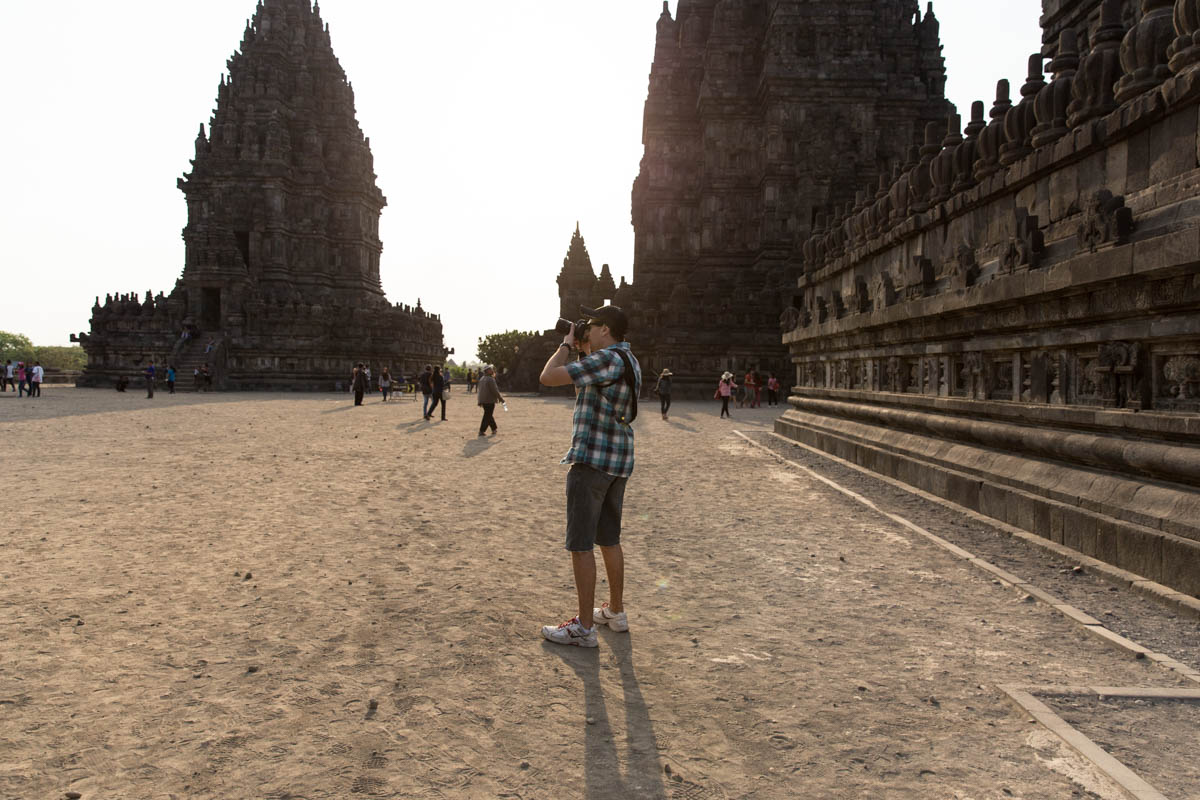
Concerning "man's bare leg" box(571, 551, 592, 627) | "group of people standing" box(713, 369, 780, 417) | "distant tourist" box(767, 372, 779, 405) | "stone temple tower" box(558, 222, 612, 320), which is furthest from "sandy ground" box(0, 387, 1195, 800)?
"stone temple tower" box(558, 222, 612, 320)

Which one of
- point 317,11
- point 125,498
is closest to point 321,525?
point 125,498

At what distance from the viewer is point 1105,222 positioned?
5.72 m

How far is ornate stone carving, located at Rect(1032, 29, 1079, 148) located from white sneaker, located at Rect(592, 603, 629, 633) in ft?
19.7

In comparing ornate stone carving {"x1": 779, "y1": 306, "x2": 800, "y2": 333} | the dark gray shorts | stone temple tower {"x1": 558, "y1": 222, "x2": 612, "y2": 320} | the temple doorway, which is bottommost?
the dark gray shorts

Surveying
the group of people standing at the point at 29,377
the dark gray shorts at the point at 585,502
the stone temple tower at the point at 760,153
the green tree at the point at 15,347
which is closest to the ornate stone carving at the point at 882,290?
the dark gray shorts at the point at 585,502

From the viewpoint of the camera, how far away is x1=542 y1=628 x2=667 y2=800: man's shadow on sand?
2736mm

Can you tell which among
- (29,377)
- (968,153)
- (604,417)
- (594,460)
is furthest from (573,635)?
(29,377)

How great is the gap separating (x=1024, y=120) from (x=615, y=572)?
637cm

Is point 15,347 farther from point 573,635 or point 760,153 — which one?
point 573,635

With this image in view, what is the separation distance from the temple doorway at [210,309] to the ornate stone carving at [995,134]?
158 ft

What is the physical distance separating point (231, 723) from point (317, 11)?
67.8 meters

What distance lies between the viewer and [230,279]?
46.8 m

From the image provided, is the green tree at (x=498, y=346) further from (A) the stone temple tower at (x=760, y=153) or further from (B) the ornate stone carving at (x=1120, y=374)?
(B) the ornate stone carving at (x=1120, y=374)

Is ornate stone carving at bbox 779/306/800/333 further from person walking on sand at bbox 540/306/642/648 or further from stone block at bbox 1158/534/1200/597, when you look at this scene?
person walking on sand at bbox 540/306/642/648
